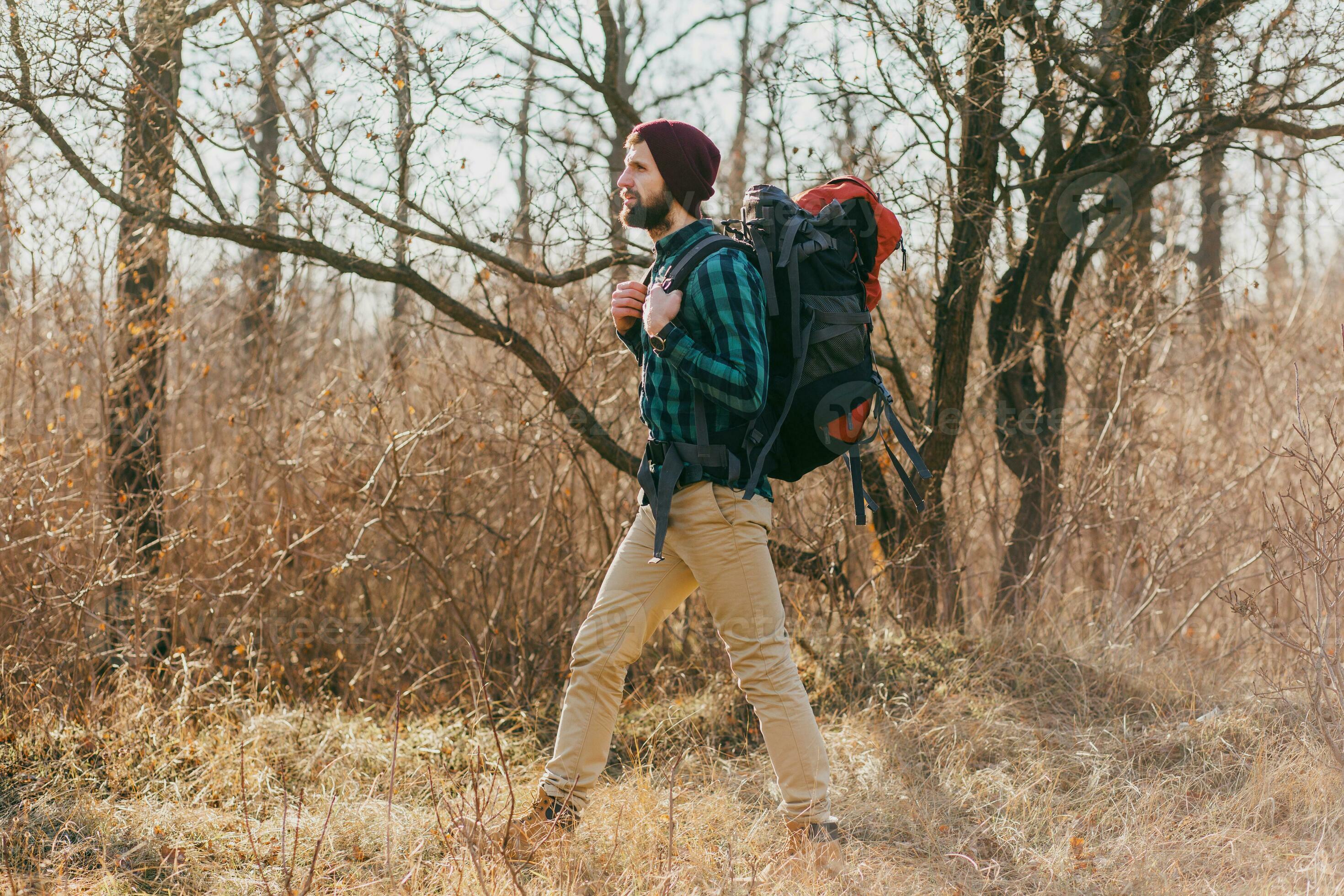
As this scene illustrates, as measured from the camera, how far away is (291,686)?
4.71 metres

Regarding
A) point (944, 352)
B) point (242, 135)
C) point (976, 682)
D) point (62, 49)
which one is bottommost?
point (976, 682)

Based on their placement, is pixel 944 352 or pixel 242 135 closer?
pixel 242 135

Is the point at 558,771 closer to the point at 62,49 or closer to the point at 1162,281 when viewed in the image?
the point at 62,49

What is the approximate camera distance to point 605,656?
108 inches

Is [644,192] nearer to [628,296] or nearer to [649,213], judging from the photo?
[649,213]

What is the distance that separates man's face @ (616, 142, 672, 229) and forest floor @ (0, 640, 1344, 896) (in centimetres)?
150

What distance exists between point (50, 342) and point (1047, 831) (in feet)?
15.2

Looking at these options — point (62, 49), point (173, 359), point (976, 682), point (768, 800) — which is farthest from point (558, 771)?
point (173, 359)

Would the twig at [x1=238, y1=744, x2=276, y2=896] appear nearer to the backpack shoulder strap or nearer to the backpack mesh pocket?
the backpack shoulder strap

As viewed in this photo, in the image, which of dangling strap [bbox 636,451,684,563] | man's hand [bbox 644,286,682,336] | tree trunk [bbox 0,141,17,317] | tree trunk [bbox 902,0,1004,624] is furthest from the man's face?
tree trunk [bbox 0,141,17,317]

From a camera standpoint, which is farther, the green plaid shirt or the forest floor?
the forest floor

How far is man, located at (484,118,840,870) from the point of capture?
264 cm

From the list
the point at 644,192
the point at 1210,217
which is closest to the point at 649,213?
the point at 644,192

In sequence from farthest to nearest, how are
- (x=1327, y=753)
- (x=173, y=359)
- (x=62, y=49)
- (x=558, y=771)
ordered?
1. (x=173, y=359)
2. (x=62, y=49)
3. (x=1327, y=753)
4. (x=558, y=771)
